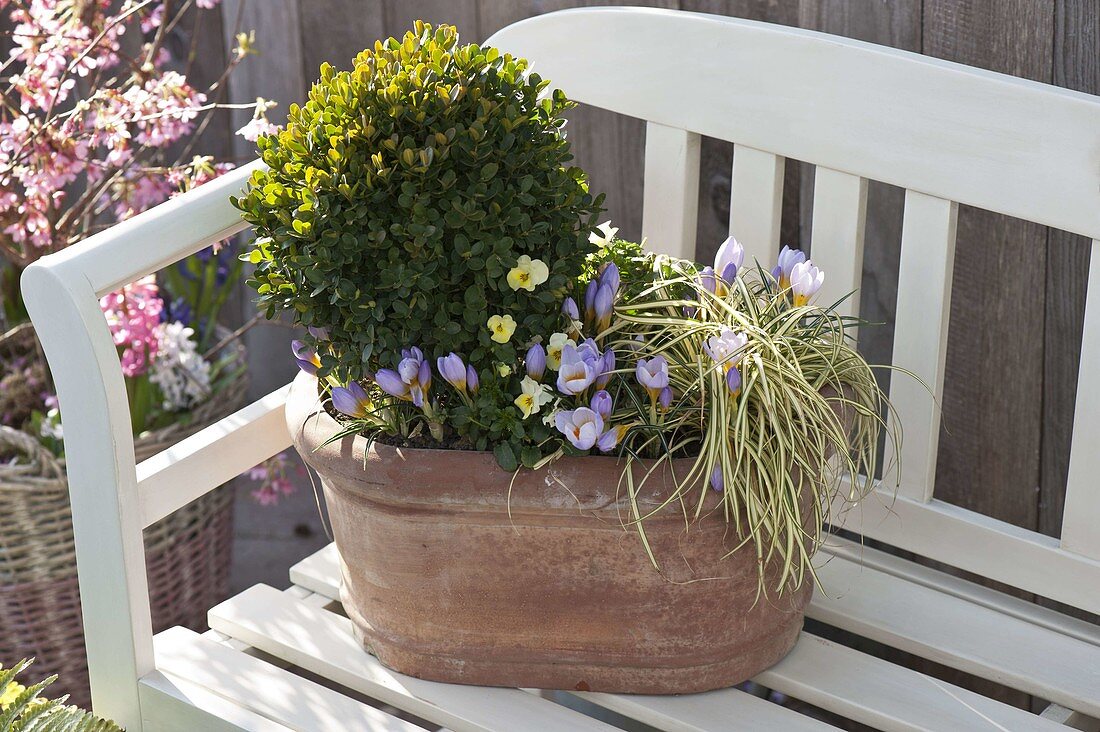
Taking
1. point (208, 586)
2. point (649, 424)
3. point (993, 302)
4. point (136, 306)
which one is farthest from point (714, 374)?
point (208, 586)

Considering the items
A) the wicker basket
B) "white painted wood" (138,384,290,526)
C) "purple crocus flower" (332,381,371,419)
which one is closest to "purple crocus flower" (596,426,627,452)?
"purple crocus flower" (332,381,371,419)

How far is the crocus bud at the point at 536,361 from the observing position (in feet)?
3.34

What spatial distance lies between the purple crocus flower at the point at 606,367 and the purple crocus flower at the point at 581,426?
38 millimetres

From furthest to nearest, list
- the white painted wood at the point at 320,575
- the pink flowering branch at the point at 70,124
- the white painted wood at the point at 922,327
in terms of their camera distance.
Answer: the pink flowering branch at the point at 70,124
the white painted wood at the point at 320,575
the white painted wood at the point at 922,327

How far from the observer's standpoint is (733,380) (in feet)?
3.27

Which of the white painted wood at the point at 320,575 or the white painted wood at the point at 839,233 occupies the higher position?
the white painted wood at the point at 839,233

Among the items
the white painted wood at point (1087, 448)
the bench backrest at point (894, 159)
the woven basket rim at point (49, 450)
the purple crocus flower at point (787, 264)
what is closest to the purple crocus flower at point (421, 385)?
the purple crocus flower at point (787, 264)

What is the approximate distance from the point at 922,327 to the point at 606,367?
15.9 inches

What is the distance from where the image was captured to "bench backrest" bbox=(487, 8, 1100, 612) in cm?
112

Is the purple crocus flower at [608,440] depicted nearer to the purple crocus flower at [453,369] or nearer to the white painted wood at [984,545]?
the purple crocus flower at [453,369]

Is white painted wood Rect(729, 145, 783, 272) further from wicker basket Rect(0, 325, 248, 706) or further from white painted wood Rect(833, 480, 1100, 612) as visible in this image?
wicker basket Rect(0, 325, 248, 706)

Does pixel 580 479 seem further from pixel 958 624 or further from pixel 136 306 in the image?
pixel 136 306

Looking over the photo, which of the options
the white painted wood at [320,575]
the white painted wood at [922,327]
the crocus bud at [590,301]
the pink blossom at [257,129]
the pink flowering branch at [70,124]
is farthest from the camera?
the pink flowering branch at [70,124]

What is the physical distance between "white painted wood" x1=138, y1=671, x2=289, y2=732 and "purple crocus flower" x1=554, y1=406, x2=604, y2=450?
0.38 meters
